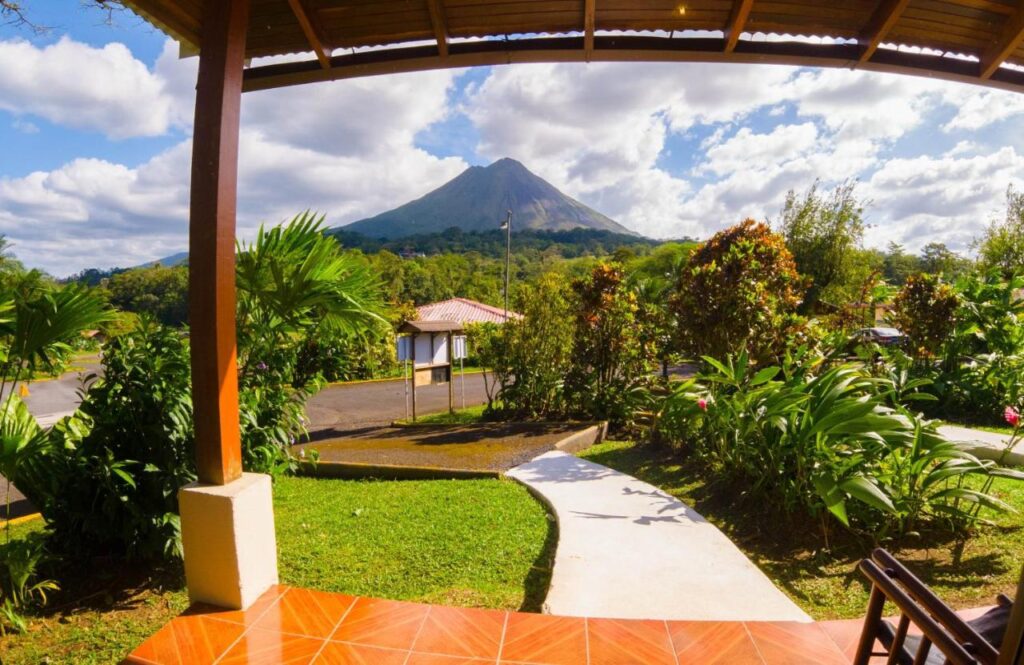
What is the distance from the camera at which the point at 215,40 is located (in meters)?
2.31

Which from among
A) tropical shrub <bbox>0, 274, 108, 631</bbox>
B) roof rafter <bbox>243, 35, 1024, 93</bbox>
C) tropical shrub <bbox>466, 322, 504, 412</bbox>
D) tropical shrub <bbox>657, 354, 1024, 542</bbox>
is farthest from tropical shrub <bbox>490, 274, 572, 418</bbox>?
tropical shrub <bbox>0, 274, 108, 631</bbox>

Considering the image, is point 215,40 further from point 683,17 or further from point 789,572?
point 789,572

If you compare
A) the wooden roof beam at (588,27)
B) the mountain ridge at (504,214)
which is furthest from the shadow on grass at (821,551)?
the mountain ridge at (504,214)

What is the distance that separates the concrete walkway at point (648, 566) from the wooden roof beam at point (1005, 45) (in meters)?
3.20

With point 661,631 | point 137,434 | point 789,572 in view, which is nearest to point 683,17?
point 661,631

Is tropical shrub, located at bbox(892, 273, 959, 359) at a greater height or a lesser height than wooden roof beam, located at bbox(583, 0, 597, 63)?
lesser

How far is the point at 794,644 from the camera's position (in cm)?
222

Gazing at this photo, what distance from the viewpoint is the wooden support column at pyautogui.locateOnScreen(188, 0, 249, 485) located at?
2.30 metres

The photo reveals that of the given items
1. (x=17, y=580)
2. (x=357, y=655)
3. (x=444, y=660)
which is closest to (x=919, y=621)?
(x=444, y=660)

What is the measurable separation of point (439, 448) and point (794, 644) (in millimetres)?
5539

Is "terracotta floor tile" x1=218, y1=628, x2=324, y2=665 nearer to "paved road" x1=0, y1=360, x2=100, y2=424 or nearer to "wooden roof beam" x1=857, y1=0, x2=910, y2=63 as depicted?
"wooden roof beam" x1=857, y1=0, x2=910, y2=63

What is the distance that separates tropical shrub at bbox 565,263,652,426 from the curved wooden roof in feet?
17.5

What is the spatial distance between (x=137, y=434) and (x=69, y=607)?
979 mm

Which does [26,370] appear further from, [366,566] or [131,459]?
[366,566]
